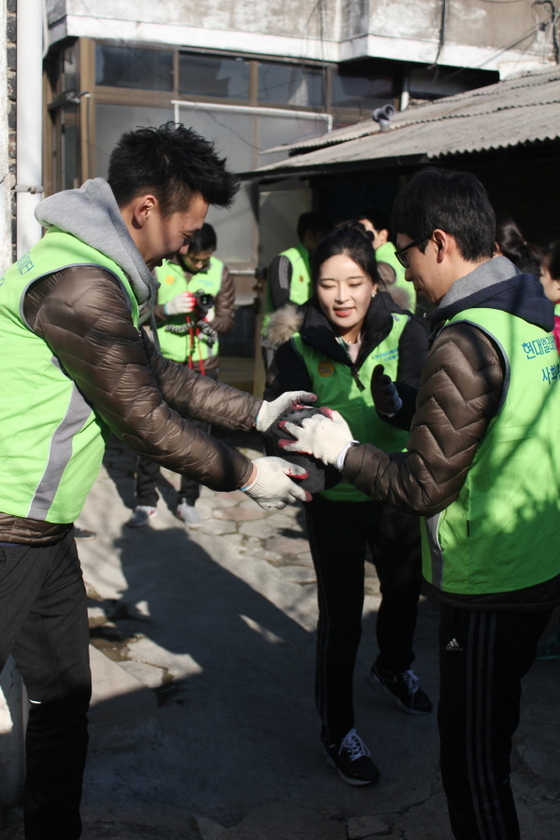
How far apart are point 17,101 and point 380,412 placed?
5.56 feet

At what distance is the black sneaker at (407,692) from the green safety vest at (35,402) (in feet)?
6.79

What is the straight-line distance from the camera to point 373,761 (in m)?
3.28

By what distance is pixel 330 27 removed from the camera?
11758 millimetres

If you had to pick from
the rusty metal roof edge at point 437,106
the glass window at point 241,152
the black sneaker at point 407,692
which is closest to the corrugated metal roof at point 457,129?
the rusty metal roof edge at point 437,106

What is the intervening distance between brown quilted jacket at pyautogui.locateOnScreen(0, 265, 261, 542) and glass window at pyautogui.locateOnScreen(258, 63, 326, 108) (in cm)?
1007

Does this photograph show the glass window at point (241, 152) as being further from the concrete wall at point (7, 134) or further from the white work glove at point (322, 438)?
the white work glove at point (322, 438)

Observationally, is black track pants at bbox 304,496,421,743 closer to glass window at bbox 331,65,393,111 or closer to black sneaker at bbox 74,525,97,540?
black sneaker at bbox 74,525,97,540

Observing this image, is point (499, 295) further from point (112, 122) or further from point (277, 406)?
point (112, 122)

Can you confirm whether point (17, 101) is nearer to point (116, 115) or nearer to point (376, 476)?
point (376, 476)

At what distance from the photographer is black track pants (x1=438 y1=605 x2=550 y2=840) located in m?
2.12

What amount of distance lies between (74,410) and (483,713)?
1.33m

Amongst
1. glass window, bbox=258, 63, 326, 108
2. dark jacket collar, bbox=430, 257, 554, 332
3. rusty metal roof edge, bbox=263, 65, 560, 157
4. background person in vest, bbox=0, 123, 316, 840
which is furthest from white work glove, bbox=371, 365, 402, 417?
glass window, bbox=258, 63, 326, 108

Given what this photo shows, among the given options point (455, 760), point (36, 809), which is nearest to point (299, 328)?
point (455, 760)

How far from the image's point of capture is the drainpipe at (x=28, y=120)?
9.31 feet
